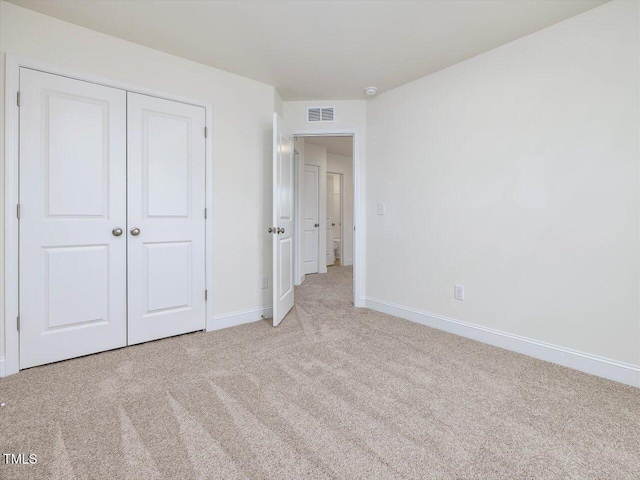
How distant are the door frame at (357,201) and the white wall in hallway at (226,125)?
0.60m

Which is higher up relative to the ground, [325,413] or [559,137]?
[559,137]

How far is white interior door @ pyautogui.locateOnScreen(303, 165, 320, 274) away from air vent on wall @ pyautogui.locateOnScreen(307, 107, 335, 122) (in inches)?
94.6

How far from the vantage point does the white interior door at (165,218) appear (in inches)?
97.0

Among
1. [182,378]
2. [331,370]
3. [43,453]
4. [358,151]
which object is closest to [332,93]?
[358,151]

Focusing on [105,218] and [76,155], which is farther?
[105,218]

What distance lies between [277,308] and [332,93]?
230 centimetres

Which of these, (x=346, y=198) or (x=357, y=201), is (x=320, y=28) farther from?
(x=346, y=198)

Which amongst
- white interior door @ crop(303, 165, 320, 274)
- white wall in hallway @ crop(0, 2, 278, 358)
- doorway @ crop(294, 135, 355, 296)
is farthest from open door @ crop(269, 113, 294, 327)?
white interior door @ crop(303, 165, 320, 274)

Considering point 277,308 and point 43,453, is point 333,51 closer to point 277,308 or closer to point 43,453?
point 277,308

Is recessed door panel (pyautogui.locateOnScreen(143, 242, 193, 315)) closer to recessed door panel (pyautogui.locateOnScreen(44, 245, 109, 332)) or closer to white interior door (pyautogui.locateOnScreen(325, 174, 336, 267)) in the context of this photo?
recessed door panel (pyautogui.locateOnScreen(44, 245, 109, 332))

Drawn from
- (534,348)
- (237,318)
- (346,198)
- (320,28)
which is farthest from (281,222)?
(346,198)

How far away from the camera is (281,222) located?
3.08 metres

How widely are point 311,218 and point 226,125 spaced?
3.29 metres

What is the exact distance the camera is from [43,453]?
1.30 m
